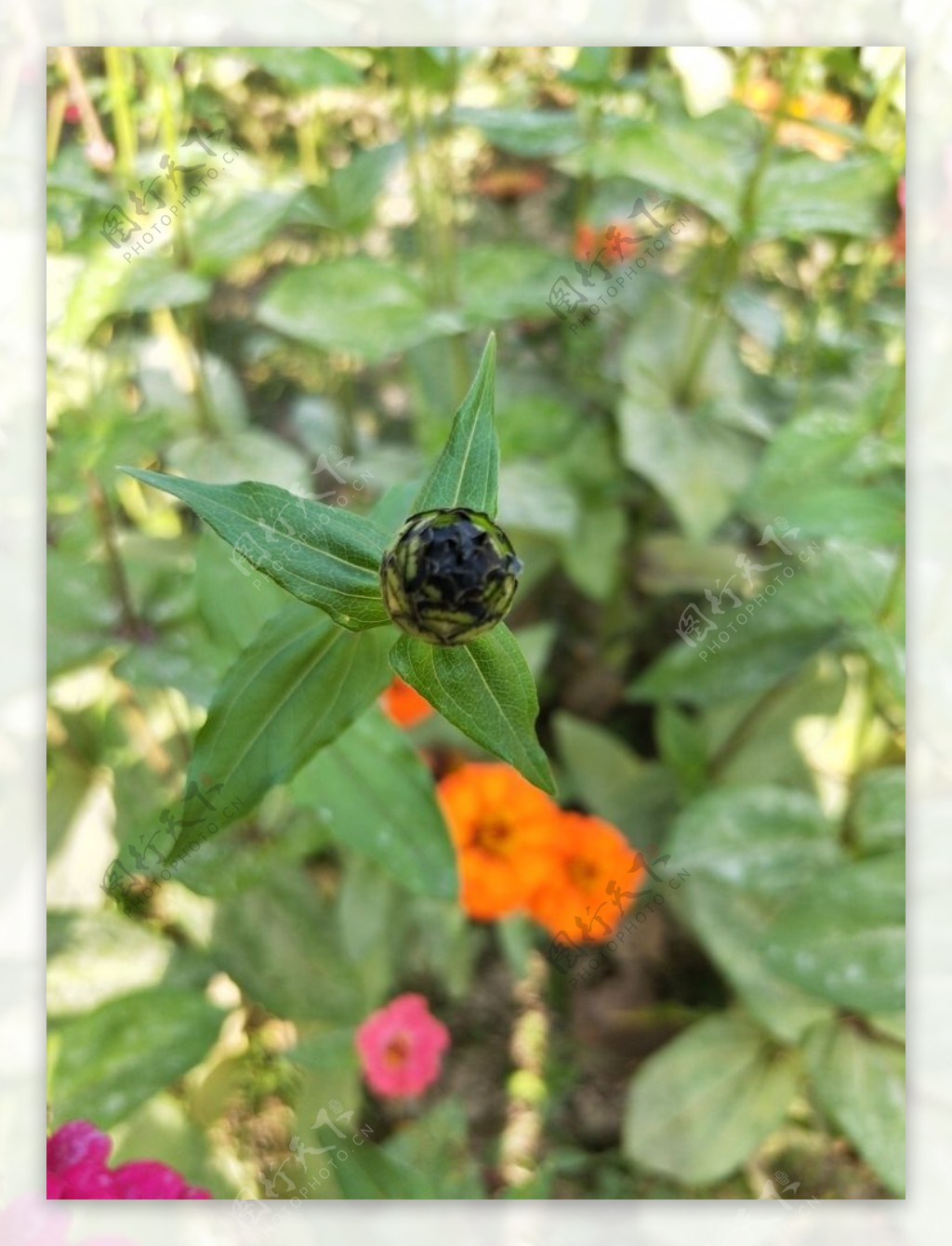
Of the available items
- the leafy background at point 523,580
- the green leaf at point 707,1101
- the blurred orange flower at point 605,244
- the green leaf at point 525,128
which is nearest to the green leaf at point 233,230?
the leafy background at point 523,580

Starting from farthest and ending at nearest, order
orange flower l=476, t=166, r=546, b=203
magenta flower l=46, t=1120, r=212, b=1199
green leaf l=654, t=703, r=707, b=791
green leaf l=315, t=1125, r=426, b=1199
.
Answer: orange flower l=476, t=166, r=546, b=203 < green leaf l=654, t=703, r=707, b=791 < green leaf l=315, t=1125, r=426, b=1199 < magenta flower l=46, t=1120, r=212, b=1199

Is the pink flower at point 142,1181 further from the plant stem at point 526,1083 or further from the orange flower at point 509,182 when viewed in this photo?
the orange flower at point 509,182

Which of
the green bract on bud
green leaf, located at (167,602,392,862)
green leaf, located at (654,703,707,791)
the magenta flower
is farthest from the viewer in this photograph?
green leaf, located at (654,703,707,791)

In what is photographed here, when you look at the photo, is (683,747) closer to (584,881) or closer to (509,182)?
(584,881)

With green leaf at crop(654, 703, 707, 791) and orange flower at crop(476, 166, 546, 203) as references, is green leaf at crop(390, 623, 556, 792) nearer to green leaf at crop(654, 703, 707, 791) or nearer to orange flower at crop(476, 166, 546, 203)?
green leaf at crop(654, 703, 707, 791)

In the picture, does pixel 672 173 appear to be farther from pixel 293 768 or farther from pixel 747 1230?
pixel 747 1230

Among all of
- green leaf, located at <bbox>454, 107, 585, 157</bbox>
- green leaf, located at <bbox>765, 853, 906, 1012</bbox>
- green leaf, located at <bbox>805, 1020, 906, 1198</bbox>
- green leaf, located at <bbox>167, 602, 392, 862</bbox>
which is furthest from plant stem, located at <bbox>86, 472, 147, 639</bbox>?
green leaf, located at <bbox>805, 1020, 906, 1198</bbox>

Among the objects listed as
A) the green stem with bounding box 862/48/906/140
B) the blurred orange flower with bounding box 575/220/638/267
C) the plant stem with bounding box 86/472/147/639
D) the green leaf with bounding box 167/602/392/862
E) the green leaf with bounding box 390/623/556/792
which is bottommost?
the plant stem with bounding box 86/472/147/639

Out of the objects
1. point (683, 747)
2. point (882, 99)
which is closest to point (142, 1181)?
point (683, 747)

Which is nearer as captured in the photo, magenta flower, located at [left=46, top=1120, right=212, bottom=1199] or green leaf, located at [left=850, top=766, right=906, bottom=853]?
magenta flower, located at [left=46, top=1120, right=212, bottom=1199]
